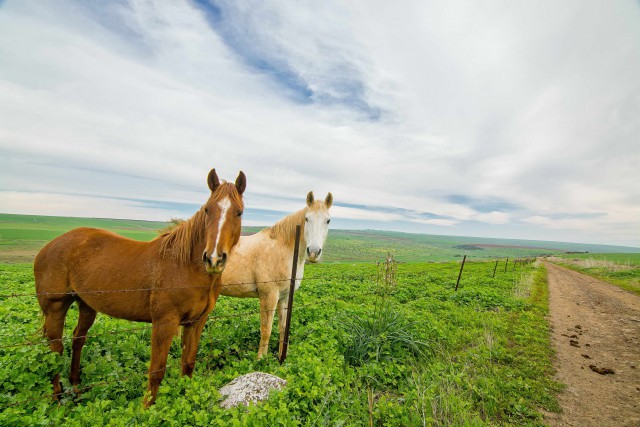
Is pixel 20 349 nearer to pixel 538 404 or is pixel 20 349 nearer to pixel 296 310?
pixel 296 310

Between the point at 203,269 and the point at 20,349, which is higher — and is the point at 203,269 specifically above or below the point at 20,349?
above

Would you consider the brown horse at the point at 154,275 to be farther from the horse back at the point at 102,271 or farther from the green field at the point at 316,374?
the green field at the point at 316,374

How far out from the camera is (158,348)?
350 cm

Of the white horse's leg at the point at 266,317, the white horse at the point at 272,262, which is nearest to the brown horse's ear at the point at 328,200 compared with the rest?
the white horse at the point at 272,262

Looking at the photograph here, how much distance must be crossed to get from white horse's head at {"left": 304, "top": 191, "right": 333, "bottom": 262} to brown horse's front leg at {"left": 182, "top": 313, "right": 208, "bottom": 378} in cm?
197

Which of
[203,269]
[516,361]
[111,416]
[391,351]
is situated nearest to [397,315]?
[391,351]

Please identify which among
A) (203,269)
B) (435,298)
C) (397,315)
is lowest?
(435,298)

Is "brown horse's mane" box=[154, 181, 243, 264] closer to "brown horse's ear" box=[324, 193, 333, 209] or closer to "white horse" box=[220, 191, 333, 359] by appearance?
"white horse" box=[220, 191, 333, 359]

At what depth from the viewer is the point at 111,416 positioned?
3.15 metres

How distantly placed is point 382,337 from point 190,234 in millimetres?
4225

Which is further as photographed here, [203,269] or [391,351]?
[391,351]

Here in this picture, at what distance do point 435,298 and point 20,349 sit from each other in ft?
40.0

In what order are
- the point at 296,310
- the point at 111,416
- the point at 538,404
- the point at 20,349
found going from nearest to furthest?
the point at 111,416
the point at 20,349
the point at 538,404
the point at 296,310

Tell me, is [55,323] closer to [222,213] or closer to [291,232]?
[222,213]
